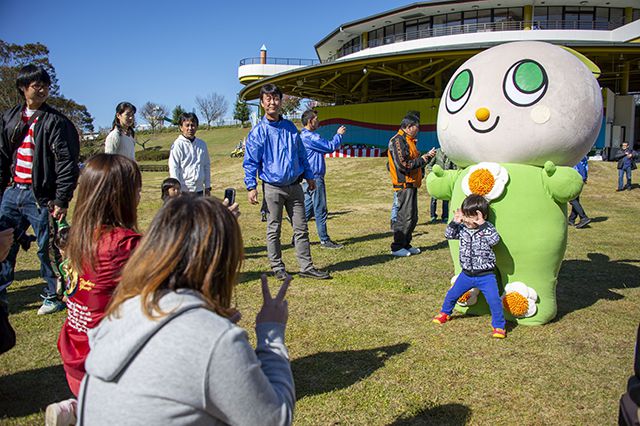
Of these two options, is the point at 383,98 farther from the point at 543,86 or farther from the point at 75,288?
the point at 75,288

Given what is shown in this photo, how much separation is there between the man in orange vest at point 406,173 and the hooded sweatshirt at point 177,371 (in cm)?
559

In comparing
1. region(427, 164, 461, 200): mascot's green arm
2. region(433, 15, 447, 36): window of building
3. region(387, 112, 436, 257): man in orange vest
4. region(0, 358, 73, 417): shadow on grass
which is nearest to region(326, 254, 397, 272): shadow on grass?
region(387, 112, 436, 257): man in orange vest

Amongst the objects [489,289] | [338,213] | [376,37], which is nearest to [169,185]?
[489,289]

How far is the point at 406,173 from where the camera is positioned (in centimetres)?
672

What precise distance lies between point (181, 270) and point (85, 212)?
40.8 inches

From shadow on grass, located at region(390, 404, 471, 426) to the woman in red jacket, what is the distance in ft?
5.54

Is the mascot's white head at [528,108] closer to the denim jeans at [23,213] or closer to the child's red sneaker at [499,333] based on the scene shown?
the child's red sneaker at [499,333]

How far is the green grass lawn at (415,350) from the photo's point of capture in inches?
117

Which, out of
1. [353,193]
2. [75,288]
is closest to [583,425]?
[75,288]

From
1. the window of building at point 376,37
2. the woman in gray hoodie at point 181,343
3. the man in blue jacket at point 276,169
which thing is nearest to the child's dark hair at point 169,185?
the man in blue jacket at point 276,169

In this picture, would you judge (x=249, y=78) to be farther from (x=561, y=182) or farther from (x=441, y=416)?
(x=441, y=416)

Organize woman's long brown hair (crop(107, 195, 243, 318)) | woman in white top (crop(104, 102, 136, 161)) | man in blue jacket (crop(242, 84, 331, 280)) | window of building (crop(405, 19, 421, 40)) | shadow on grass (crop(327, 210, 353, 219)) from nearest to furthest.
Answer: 1. woman's long brown hair (crop(107, 195, 243, 318))
2. woman in white top (crop(104, 102, 136, 161))
3. man in blue jacket (crop(242, 84, 331, 280))
4. shadow on grass (crop(327, 210, 353, 219))
5. window of building (crop(405, 19, 421, 40))

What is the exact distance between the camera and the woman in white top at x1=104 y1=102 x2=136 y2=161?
17.1 feet

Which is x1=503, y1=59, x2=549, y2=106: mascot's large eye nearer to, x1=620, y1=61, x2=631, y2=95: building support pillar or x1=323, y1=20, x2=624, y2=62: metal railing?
x1=620, y1=61, x2=631, y2=95: building support pillar
